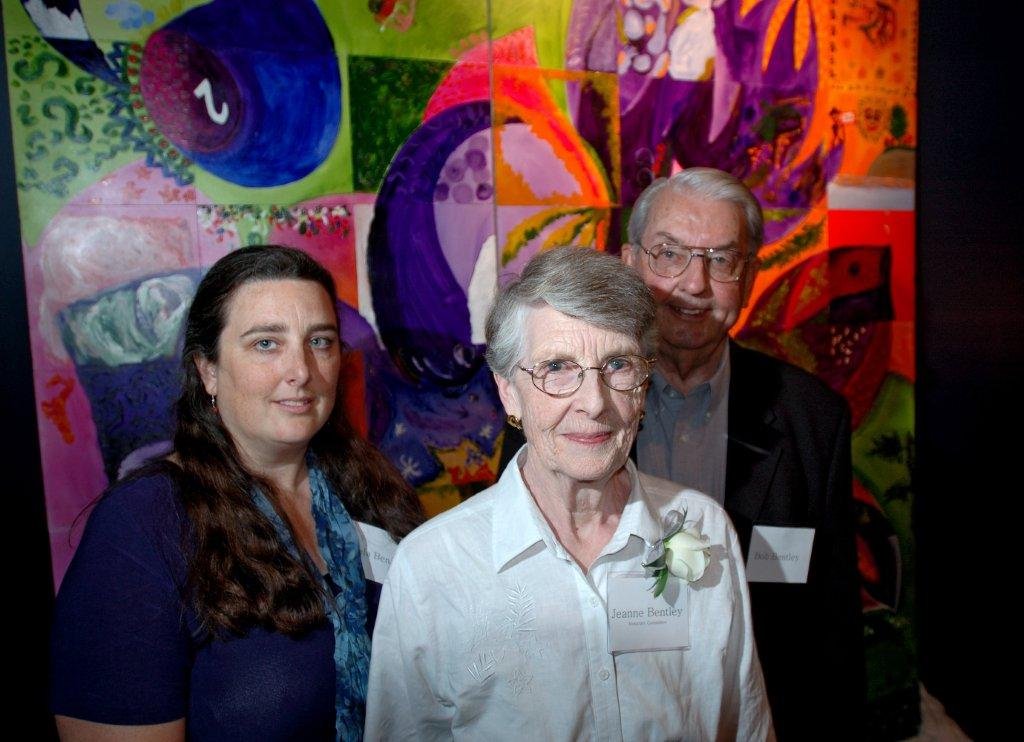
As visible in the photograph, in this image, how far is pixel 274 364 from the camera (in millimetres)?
1588

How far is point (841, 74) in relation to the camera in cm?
320

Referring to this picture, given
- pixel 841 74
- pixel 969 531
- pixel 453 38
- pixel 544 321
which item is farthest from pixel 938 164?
pixel 544 321

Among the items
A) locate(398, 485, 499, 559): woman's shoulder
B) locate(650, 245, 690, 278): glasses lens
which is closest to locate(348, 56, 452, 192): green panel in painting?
locate(650, 245, 690, 278): glasses lens

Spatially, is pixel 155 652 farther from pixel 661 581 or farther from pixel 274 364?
pixel 661 581

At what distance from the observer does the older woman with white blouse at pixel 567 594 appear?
130 centimetres

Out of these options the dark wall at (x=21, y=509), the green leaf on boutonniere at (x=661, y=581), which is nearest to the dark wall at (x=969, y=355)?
the green leaf on boutonniere at (x=661, y=581)

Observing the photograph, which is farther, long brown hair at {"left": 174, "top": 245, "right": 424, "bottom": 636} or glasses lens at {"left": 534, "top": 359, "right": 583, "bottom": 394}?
long brown hair at {"left": 174, "top": 245, "right": 424, "bottom": 636}

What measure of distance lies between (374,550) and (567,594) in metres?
0.65

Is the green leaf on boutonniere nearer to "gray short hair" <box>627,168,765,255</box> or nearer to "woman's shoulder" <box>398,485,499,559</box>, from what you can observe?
"woman's shoulder" <box>398,485,499,559</box>

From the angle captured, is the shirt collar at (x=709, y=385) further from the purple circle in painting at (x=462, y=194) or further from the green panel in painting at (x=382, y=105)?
the green panel in painting at (x=382, y=105)

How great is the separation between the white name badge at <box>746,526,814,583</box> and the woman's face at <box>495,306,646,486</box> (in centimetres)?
69

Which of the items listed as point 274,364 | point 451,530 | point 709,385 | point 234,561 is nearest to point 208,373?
point 274,364

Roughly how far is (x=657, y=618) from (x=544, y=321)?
610mm

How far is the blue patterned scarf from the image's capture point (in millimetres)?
1588
